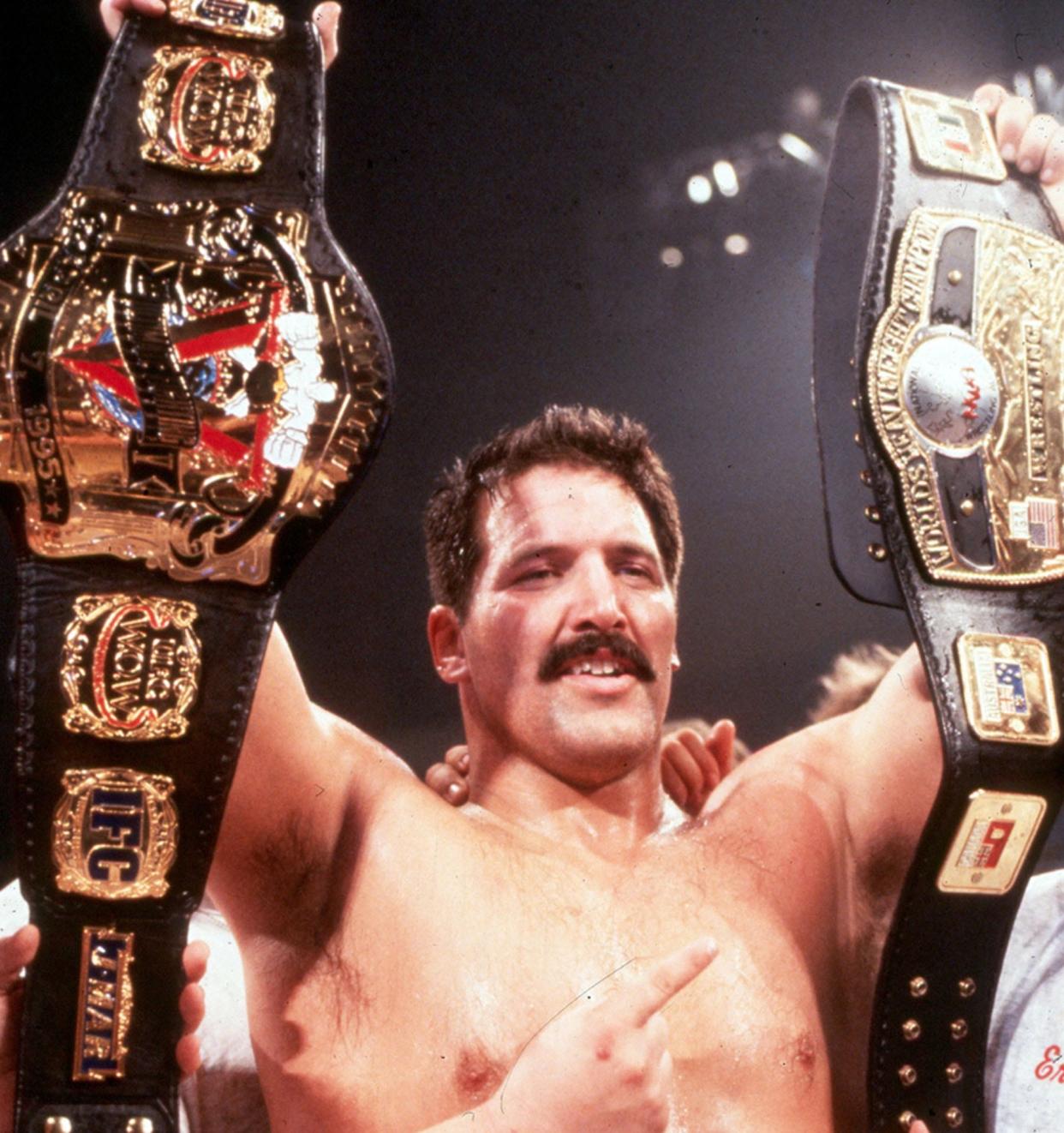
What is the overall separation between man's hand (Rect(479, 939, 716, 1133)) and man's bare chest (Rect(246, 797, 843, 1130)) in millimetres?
89

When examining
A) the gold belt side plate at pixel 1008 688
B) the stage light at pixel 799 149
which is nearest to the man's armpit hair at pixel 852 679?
the gold belt side plate at pixel 1008 688

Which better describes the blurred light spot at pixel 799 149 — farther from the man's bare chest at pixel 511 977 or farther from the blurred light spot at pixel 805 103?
the man's bare chest at pixel 511 977

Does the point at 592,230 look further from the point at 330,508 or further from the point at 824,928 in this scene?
the point at 824,928

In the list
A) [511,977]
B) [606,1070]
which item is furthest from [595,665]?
[606,1070]

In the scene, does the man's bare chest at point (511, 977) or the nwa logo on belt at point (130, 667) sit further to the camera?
the man's bare chest at point (511, 977)

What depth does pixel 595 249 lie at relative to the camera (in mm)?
1812

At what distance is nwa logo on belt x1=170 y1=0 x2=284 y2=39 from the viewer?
5.24 ft

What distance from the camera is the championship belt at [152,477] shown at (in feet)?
4.61

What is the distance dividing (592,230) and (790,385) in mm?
362

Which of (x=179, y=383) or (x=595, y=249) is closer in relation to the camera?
(x=179, y=383)

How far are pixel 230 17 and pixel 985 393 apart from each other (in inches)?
42.5

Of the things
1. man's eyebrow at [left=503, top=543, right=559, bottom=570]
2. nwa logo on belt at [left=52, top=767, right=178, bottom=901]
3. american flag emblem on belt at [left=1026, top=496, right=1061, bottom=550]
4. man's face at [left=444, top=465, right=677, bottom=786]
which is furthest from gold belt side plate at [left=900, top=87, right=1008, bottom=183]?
nwa logo on belt at [left=52, top=767, right=178, bottom=901]

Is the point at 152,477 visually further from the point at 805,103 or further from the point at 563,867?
the point at 805,103

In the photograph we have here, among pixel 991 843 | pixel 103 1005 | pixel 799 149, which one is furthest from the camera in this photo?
pixel 799 149
